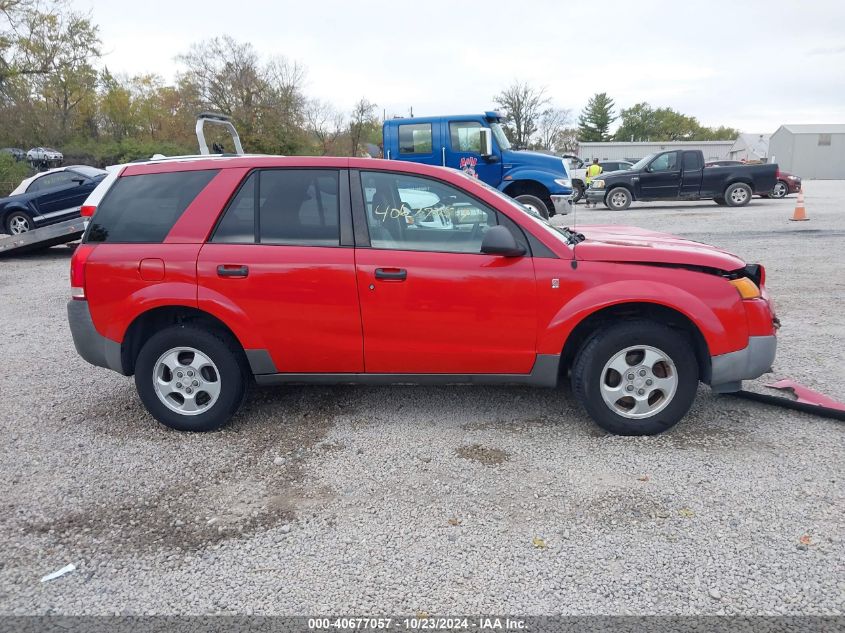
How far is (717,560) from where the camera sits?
2689 millimetres

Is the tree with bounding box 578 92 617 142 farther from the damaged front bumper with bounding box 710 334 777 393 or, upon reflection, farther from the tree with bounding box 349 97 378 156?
the damaged front bumper with bounding box 710 334 777 393

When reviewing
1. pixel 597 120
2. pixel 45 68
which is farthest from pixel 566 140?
pixel 45 68

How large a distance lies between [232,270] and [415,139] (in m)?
9.50

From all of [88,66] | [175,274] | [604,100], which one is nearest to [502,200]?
[175,274]

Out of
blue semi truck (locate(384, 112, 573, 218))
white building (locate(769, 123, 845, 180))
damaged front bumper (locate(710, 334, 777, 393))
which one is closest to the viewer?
damaged front bumper (locate(710, 334, 777, 393))

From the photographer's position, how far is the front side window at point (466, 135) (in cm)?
1252

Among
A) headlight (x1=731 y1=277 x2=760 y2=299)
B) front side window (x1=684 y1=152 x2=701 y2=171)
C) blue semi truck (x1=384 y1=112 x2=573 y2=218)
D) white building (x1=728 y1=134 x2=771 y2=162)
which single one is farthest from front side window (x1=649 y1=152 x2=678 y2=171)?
white building (x1=728 y1=134 x2=771 y2=162)

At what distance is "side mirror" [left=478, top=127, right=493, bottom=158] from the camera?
1202 centimetres

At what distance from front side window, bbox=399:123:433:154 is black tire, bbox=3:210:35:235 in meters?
8.91

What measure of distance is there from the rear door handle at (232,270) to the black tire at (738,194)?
1825 cm

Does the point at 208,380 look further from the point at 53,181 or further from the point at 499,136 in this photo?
the point at 53,181

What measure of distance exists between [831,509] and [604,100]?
294 feet

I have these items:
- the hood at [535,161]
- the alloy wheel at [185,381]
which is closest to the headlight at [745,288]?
the alloy wheel at [185,381]

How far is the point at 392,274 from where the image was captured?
378cm
